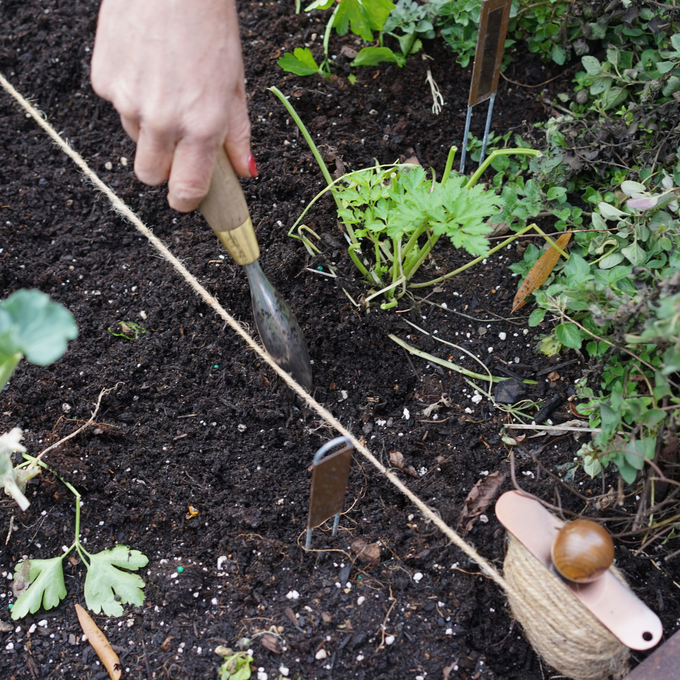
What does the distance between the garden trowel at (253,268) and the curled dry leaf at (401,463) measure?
0.95 feet

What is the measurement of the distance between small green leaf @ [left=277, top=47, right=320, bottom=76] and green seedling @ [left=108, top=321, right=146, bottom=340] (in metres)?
0.91

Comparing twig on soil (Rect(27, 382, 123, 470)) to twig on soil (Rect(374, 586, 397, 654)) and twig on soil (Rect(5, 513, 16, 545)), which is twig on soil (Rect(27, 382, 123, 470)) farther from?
twig on soil (Rect(374, 586, 397, 654))

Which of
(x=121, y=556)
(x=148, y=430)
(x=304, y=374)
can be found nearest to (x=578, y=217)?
(x=304, y=374)

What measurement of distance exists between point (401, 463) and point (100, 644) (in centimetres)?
79

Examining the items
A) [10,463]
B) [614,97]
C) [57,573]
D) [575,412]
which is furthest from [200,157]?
[614,97]

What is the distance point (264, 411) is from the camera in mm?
1546

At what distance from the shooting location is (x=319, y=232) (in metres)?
1.80

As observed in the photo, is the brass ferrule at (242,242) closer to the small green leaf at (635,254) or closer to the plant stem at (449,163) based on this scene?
the plant stem at (449,163)

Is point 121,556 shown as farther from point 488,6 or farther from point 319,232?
point 488,6

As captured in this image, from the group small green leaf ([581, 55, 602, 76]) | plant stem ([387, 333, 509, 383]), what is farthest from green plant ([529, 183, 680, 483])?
small green leaf ([581, 55, 602, 76])

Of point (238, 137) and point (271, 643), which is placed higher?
point (238, 137)

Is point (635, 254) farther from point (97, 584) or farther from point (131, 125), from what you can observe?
point (97, 584)

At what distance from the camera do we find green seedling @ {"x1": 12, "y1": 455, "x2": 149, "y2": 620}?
1318mm

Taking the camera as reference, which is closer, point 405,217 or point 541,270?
point 405,217
